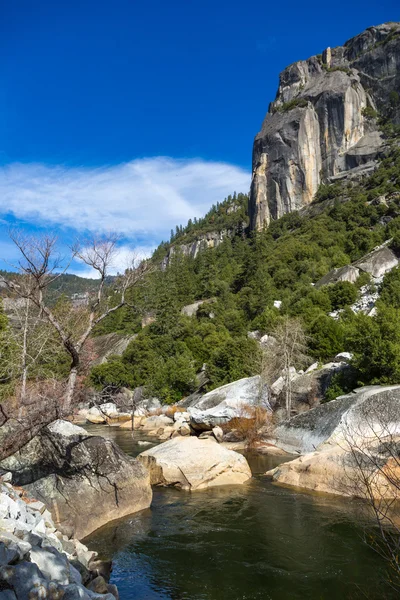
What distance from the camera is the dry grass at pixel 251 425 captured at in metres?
25.0

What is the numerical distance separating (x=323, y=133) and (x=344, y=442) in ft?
368

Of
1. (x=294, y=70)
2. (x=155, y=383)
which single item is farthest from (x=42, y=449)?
(x=294, y=70)

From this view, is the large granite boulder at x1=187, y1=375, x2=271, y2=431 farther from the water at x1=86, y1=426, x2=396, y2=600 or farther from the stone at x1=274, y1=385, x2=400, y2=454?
the water at x1=86, y1=426, x2=396, y2=600

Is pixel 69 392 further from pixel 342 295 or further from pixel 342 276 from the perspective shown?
pixel 342 276

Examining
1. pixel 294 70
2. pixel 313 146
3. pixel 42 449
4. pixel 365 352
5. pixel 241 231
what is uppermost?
pixel 294 70

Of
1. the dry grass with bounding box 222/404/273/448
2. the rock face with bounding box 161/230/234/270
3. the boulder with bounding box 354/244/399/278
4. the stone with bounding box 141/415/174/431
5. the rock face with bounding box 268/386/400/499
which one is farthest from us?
the rock face with bounding box 161/230/234/270

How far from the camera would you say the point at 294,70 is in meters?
134

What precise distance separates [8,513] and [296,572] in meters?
6.08

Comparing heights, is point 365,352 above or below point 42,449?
above

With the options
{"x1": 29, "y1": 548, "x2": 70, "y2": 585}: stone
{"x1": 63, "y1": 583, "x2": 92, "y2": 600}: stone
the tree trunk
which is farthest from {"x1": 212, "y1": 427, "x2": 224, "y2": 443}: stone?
{"x1": 63, "y1": 583, "x2": 92, "y2": 600}: stone

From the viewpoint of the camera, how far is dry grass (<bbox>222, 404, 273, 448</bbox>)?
25.0 metres

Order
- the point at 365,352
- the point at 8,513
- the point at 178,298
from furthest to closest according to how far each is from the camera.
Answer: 1. the point at 178,298
2. the point at 365,352
3. the point at 8,513

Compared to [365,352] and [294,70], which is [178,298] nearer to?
[365,352]

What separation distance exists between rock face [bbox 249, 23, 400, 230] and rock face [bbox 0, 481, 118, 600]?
107m
